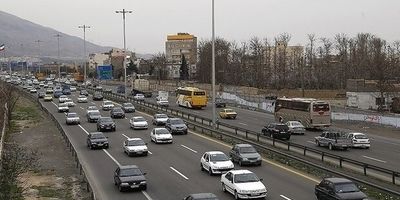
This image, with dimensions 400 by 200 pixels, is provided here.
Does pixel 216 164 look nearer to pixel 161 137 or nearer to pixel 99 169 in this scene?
pixel 99 169

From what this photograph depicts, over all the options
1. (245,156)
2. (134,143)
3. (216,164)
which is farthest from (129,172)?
(134,143)

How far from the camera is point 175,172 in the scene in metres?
30.2

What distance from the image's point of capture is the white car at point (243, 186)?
73.7ft

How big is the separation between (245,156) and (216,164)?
312cm

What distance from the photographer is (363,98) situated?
84625 millimetres

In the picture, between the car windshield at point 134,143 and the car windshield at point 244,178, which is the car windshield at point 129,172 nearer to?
the car windshield at point 244,178

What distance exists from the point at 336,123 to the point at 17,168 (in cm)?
4437

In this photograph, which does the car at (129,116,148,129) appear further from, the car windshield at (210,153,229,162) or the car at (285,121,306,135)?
the car windshield at (210,153,229,162)

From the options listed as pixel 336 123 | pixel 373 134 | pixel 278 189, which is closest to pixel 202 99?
pixel 336 123

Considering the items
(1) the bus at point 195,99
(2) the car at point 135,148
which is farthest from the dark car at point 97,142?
(1) the bus at point 195,99

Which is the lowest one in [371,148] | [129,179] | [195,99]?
[371,148]

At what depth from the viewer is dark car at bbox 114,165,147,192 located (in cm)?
2509

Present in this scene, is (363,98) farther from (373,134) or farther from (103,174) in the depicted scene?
(103,174)

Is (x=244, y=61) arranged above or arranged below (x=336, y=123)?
above
